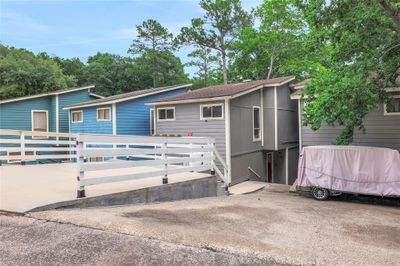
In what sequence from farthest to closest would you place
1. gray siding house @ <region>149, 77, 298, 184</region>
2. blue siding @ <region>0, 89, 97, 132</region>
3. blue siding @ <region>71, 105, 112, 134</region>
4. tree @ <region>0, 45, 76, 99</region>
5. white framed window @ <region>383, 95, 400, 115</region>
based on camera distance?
tree @ <region>0, 45, 76, 99</region> < blue siding @ <region>0, 89, 97, 132</region> < blue siding @ <region>71, 105, 112, 134</region> < gray siding house @ <region>149, 77, 298, 184</region> < white framed window @ <region>383, 95, 400, 115</region>

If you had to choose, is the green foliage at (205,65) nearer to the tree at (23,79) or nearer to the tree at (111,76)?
the tree at (111,76)

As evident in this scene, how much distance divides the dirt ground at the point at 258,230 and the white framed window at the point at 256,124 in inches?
382

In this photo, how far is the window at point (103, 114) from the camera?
1672 centimetres

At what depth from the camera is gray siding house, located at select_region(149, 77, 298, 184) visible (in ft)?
45.1

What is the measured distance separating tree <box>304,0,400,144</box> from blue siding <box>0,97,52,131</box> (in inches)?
618

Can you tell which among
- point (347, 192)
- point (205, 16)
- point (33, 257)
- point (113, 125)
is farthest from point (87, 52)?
point (33, 257)

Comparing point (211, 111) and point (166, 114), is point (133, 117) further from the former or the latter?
point (211, 111)

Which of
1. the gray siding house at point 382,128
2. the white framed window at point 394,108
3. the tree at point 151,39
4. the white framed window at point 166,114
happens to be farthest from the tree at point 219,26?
the white framed window at point 394,108

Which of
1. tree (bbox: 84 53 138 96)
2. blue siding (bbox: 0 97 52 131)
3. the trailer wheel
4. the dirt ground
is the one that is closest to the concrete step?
the trailer wheel

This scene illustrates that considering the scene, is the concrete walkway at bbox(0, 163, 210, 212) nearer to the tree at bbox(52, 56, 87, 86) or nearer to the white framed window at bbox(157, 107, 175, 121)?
the white framed window at bbox(157, 107, 175, 121)

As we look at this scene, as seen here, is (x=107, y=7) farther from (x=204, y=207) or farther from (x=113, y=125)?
(x=204, y=207)

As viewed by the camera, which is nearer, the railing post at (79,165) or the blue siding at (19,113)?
the railing post at (79,165)

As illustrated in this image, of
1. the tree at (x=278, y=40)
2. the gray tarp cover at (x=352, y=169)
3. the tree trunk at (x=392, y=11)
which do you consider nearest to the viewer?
the tree trunk at (x=392, y=11)

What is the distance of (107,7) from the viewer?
47.1 feet
